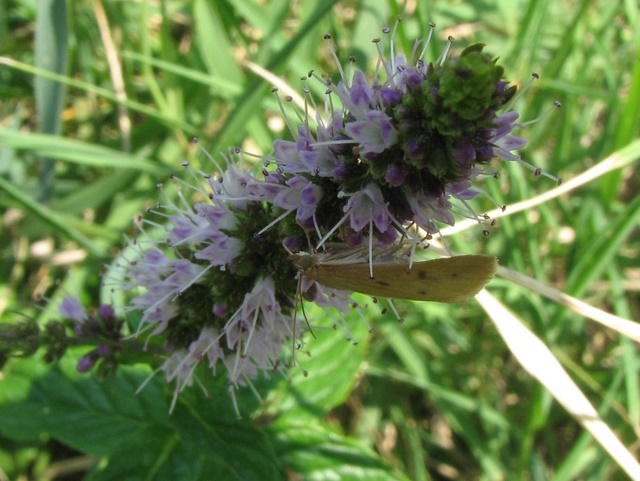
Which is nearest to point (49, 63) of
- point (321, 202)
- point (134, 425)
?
point (134, 425)

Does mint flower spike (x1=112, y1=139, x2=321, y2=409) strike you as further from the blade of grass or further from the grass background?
the blade of grass

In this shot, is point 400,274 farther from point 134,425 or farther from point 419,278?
point 134,425

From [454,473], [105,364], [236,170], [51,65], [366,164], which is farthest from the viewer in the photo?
[454,473]

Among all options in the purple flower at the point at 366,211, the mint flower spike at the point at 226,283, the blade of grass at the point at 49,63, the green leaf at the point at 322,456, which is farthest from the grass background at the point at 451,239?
the purple flower at the point at 366,211

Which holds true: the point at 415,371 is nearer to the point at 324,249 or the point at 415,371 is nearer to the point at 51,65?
the point at 324,249

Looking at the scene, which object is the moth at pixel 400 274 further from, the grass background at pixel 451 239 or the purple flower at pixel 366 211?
the grass background at pixel 451 239

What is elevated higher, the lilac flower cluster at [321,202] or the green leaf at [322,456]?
the lilac flower cluster at [321,202]

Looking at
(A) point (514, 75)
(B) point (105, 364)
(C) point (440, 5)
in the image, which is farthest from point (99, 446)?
(C) point (440, 5)
